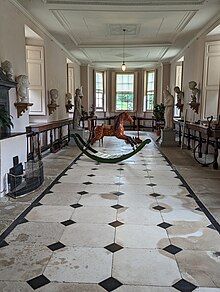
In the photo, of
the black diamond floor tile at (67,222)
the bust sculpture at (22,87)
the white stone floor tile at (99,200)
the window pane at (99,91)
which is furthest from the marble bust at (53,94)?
the window pane at (99,91)

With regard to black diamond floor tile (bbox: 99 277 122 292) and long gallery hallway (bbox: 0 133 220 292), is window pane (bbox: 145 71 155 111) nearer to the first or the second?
long gallery hallway (bbox: 0 133 220 292)

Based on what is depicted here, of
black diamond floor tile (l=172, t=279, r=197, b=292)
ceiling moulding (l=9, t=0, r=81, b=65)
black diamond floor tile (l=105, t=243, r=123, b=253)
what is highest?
ceiling moulding (l=9, t=0, r=81, b=65)

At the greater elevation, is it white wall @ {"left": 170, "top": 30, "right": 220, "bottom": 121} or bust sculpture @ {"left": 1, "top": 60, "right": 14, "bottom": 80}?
white wall @ {"left": 170, "top": 30, "right": 220, "bottom": 121}

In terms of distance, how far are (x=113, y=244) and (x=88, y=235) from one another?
1.09 feet

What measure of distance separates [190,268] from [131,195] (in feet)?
6.59

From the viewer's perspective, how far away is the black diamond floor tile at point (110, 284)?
81.7 inches

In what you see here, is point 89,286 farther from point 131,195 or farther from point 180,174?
point 180,174

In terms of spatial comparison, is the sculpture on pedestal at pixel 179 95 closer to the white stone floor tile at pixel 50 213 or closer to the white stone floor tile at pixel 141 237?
the white stone floor tile at pixel 50 213

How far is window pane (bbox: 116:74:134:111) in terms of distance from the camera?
1552 cm

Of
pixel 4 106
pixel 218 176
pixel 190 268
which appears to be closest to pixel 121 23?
pixel 4 106

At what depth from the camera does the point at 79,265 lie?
2383mm

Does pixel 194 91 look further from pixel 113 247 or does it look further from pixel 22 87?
pixel 113 247

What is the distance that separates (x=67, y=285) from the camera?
211cm

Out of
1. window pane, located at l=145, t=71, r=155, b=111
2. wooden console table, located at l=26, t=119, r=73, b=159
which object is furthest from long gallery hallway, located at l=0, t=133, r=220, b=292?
window pane, located at l=145, t=71, r=155, b=111
